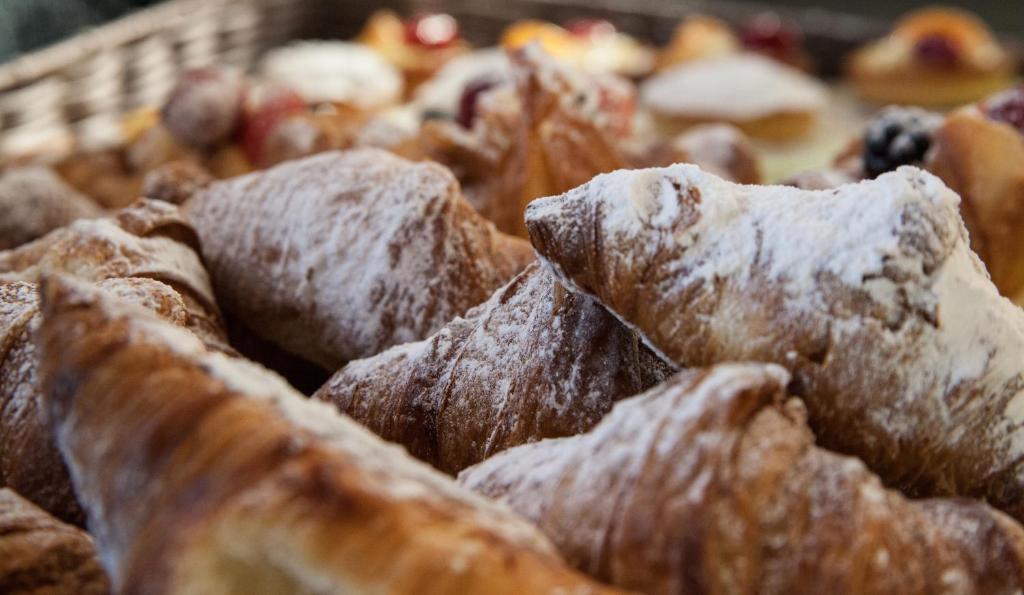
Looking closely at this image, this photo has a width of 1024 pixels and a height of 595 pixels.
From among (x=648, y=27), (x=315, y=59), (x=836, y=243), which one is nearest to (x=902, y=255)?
Result: (x=836, y=243)

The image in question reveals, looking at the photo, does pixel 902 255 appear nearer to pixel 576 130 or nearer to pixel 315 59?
pixel 576 130

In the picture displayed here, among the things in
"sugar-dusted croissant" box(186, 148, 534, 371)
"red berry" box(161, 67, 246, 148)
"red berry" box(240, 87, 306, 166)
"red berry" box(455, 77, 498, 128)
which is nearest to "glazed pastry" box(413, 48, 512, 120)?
"red berry" box(455, 77, 498, 128)

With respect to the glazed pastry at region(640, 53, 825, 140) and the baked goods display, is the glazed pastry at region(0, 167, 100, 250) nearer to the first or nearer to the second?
the baked goods display

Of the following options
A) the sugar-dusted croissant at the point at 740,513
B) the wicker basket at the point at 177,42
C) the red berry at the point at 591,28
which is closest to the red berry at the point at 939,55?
the wicker basket at the point at 177,42

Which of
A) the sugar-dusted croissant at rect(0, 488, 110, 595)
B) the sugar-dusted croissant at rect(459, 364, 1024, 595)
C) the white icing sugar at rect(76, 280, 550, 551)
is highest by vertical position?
the white icing sugar at rect(76, 280, 550, 551)

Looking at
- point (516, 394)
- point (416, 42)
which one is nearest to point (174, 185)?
point (516, 394)

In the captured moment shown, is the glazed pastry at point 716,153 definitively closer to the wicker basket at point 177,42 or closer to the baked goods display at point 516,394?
the baked goods display at point 516,394

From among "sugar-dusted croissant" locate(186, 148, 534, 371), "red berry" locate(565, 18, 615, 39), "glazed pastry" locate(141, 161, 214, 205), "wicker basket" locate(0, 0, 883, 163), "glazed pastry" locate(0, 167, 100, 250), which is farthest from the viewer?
"red berry" locate(565, 18, 615, 39)
